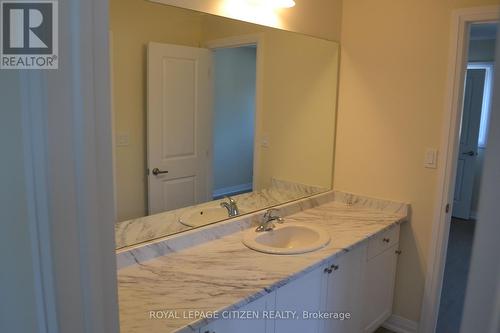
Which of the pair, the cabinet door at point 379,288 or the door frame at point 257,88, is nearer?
the door frame at point 257,88

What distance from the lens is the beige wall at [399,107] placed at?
2.41 m

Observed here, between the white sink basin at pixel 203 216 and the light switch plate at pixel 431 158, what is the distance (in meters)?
1.29

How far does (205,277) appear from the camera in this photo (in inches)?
63.9

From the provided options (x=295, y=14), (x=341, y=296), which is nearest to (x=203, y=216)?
(x=341, y=296)

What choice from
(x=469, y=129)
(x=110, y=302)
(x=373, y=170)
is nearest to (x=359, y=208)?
(x=373, y=170)

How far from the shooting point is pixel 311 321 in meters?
1.90

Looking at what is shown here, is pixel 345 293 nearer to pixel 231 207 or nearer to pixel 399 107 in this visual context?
pixel 231 207

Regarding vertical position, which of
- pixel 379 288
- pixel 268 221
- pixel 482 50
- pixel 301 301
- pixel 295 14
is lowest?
pixel 379 288

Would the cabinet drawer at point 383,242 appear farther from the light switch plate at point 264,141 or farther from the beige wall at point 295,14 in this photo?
the beige wall at point 295,14

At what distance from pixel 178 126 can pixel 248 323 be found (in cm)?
101

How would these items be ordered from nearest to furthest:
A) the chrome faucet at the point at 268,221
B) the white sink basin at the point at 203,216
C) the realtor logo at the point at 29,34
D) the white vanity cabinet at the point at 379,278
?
the realtor logo at the point at 29,34
the white sink basin at the point at 203,216
the chrome faucet at the point at 268,221
the white vanity cabinet at the point at 379,278

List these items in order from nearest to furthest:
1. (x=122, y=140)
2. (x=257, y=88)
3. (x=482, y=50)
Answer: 1. (x=122, y=140)
2. (x=257, y=88)
3. (x=482, y=50)

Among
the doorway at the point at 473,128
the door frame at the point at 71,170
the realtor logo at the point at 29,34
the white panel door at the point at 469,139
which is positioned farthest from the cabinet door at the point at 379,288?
the white panel door at the point at 469,139

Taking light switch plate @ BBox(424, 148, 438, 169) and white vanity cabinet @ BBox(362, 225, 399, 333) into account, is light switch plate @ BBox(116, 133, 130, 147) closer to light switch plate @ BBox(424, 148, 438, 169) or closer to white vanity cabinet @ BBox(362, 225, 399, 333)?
white vanity cabinet @ BBox(362, 225, 399, 333)
